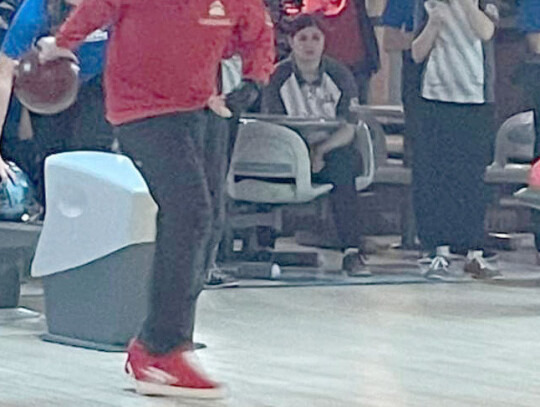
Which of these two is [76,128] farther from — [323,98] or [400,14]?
[400,14]

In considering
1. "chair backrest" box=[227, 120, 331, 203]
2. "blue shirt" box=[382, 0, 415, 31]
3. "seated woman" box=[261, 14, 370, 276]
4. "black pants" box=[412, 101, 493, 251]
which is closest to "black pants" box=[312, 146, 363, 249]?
"seated woman" box=[261, 14, 370, 276]

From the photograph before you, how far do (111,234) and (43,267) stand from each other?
0.38 meters

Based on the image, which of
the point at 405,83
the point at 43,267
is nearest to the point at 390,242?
the point at 405,83

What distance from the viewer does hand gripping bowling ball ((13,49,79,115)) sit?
665 centimetres

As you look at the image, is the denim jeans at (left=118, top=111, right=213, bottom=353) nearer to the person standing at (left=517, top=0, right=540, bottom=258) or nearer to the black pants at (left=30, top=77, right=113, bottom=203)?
the black pants at (left=30, top=77, right=113, bottom=203)

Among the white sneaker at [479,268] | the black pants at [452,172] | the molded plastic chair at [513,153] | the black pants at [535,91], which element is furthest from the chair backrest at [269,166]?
the molded plastic chair at [513,153]

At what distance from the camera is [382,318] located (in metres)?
6.62

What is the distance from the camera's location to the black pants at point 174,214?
4.61 metres

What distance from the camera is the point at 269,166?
7.92 metres

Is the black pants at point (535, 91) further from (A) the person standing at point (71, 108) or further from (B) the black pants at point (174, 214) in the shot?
(B) the black pants at point (174, 214)

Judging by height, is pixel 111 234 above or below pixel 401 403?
above

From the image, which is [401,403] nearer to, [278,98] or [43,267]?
[43,267]

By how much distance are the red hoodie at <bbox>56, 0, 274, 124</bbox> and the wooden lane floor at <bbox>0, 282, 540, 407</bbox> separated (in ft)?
2.83


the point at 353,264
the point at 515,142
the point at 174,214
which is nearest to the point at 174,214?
the point at 174,214
